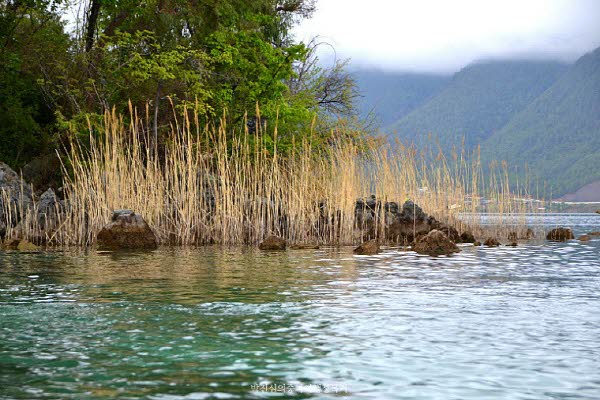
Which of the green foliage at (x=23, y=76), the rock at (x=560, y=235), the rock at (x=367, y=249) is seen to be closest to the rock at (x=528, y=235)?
the rock at (x=560, y=235)

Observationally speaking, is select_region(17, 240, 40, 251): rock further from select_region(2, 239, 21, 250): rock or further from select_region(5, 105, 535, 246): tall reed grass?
select_region(5, 105, 535, 246): tall reed grass

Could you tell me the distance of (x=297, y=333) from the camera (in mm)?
7414

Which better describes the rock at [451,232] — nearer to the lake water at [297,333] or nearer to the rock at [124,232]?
the rock at [124,232]

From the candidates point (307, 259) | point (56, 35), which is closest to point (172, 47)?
point (56, 35)

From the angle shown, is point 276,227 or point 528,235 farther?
point 528,235

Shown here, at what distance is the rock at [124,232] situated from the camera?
17.5 m

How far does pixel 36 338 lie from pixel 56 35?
65.3 ft

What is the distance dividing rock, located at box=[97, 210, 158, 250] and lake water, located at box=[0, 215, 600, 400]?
4.07 metres

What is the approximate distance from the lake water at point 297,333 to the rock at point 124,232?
160 inches

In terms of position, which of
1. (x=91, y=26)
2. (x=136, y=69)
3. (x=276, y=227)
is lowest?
(x=276, y=227)

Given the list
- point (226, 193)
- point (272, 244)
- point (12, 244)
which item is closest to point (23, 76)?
point (12, 244)

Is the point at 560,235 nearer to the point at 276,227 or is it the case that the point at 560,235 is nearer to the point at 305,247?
the point at 276,227

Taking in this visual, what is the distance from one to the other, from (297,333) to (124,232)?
35.0 ft

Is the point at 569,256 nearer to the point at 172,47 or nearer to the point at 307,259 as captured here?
the point at 307,259
